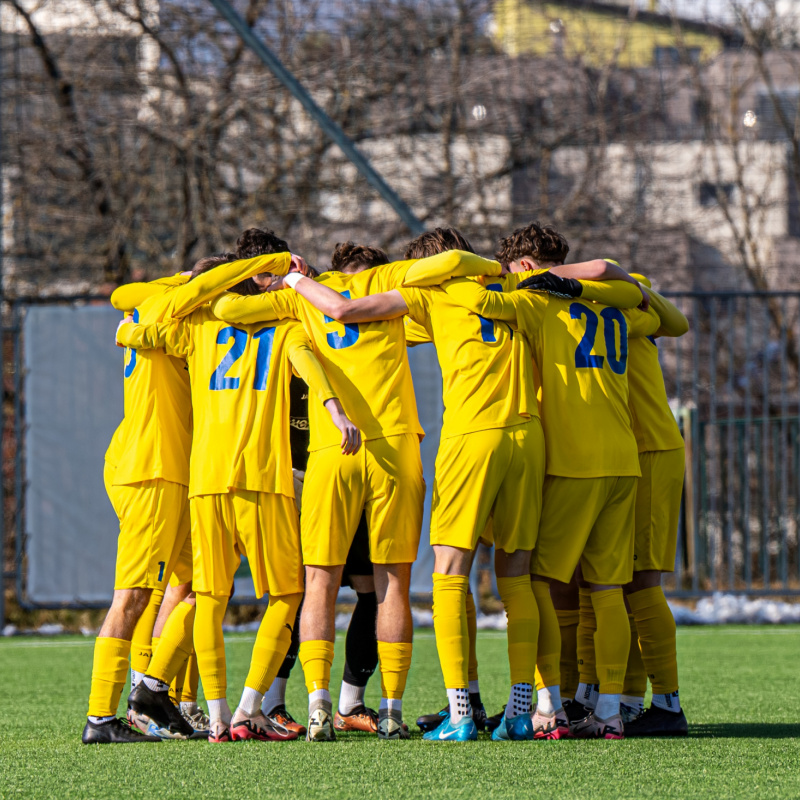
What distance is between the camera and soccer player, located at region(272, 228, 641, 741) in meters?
3.99

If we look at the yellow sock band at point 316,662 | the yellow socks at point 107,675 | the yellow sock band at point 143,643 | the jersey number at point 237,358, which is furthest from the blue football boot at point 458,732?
the jersey number at point 237,358

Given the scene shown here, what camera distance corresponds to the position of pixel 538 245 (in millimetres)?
4398

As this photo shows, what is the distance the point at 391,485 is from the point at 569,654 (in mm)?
1058

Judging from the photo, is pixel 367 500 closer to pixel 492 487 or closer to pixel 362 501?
pixel 362 501

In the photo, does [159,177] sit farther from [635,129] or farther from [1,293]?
[635,129]

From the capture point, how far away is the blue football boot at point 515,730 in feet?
13.0

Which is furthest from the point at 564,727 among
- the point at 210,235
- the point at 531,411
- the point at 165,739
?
the point at 210,235

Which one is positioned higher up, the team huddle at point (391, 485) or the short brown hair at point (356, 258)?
the short brown hair at point (356, 258)

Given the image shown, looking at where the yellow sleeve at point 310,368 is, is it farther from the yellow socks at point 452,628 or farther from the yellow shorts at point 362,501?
the yellow socks at point 452,628

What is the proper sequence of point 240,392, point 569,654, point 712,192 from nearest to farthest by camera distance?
point 240,392
point 569,654
point 712,192

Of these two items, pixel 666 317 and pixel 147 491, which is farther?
pixel 666 317

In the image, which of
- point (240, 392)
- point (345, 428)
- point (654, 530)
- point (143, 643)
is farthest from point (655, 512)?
point (143, 643)

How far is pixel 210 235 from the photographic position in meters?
10.8

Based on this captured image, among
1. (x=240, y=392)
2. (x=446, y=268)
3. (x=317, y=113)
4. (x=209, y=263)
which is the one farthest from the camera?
(x=317, y=113)
